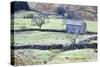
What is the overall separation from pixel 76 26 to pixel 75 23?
0.04m

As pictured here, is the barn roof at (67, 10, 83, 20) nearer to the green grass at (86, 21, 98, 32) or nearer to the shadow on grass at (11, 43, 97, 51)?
the green grass at (86, 21, 98, 32)

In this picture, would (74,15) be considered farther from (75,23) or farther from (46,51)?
(46,51)

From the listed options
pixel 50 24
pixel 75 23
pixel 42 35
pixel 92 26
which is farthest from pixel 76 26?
pixel 42 35

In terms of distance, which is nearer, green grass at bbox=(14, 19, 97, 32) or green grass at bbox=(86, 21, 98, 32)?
green grass at bbox=(14, 19, 97, 32)

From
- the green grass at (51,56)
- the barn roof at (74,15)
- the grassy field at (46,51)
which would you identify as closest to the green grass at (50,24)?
the grassy field at (46,51)

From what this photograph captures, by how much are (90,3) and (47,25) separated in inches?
24.1

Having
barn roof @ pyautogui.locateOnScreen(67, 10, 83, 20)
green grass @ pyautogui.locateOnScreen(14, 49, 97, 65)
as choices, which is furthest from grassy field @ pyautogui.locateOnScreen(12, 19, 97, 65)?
barn roof @ pyautogui.locateOnScreen(67, 10, 83, 20)

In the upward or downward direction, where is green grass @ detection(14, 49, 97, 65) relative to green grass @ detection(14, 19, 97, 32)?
downward

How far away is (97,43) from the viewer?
2.59m

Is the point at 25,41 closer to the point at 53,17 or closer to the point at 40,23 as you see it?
the point at 40,23

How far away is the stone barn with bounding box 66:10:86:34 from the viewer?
244 centimetres

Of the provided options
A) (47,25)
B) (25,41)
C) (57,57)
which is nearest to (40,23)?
(47,25)

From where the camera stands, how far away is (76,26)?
2482 millimetres
